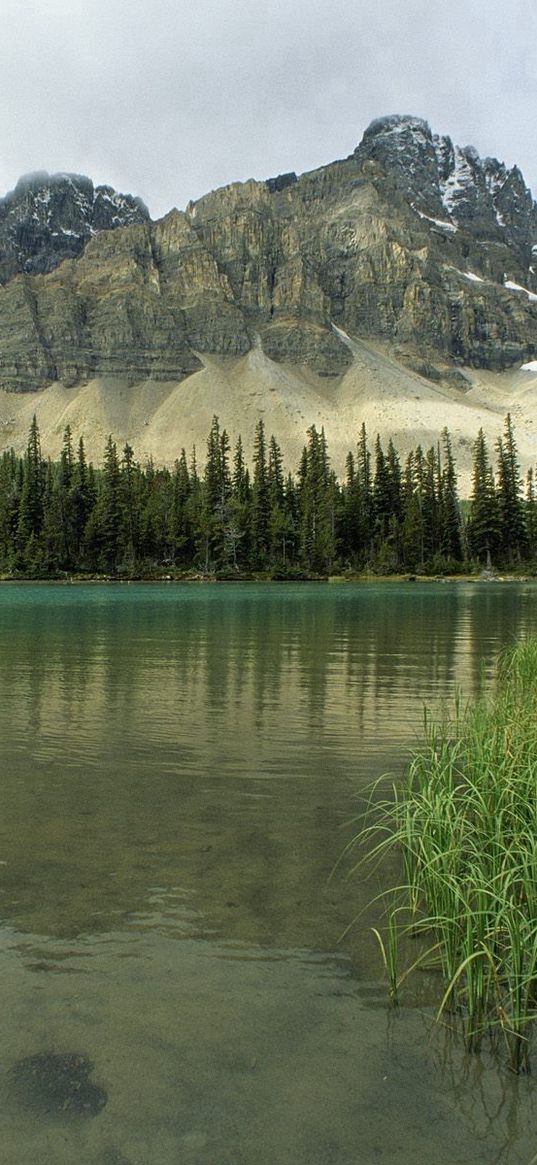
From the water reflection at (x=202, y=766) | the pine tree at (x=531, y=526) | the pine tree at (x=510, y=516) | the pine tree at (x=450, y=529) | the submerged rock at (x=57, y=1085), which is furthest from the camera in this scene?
the pine tree at (x=450, y=529)

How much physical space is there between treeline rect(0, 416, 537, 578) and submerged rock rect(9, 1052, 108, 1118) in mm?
112379

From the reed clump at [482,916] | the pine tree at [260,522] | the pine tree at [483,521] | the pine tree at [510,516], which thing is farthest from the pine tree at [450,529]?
the reed clump at [482,916]

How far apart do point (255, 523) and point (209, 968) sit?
122577mm

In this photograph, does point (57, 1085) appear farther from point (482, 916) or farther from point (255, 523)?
point (255, 523)

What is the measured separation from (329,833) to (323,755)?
13.0 feet

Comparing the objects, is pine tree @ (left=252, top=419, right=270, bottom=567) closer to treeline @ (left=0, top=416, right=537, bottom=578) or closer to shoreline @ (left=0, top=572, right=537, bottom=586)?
treeline @ (left=0, top=416, right=537, bottom=578)

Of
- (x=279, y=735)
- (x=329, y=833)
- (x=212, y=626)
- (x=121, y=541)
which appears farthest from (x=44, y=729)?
(x=121, y=541)

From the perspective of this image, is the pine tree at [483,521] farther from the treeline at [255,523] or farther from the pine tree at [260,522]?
the pine tree at [260,522]

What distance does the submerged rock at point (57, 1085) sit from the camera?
4.50 m

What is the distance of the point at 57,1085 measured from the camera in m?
4.69

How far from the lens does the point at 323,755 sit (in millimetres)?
13234

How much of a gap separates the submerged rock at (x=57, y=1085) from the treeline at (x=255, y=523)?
11238cm

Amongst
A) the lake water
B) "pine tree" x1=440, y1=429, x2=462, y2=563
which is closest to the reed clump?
the lake water

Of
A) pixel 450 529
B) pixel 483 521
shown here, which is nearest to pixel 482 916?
pixel 483 521
